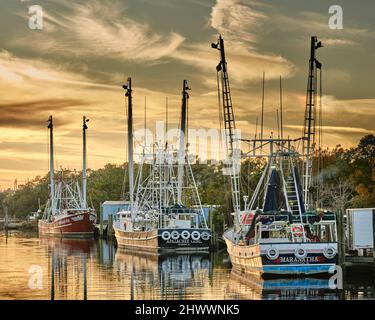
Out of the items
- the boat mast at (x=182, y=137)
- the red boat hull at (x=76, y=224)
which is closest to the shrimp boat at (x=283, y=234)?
the boat mast at (x=182, y=137)

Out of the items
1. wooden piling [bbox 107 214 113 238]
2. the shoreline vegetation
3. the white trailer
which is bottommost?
wooden piling [bbox 107 214 113 238]

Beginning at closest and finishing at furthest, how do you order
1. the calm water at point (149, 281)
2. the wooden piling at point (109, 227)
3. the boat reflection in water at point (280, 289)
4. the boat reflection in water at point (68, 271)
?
1. the boat reflection in water at point (280, 289)
2. the calm water at point (149, 281)
3. the boat reflection in water at point (68, 271)
4. the wooden piling at point (109, 227)

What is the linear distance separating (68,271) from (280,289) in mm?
16444

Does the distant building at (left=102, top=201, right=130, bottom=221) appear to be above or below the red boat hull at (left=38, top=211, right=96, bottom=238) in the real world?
above

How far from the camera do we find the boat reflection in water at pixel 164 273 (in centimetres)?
4009

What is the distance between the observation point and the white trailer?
157ft

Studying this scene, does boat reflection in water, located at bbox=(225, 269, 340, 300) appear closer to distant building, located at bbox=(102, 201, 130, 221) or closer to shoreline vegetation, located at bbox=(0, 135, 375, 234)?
shoreline vegetation, located at bbox=(0, 135, 375, 234)

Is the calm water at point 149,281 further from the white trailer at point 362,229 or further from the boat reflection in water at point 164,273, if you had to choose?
the white trailer at point 362,229

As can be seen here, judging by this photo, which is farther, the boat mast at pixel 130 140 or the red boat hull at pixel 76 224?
the red boat hull at pixel 76 224

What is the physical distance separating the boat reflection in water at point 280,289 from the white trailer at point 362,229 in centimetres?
535

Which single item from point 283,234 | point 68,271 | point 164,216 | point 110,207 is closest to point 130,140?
point 164,216

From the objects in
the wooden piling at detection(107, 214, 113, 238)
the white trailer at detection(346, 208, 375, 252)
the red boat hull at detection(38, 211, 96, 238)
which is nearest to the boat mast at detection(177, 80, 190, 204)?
the white trailer at detection(346, 208, 375, 252)

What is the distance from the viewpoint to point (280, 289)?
39.9m
